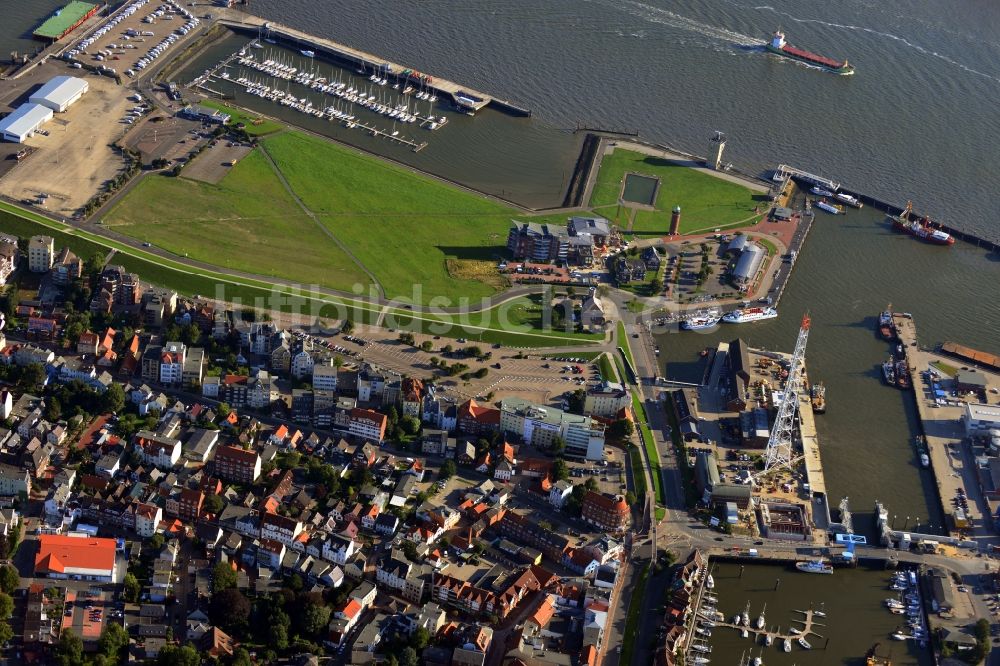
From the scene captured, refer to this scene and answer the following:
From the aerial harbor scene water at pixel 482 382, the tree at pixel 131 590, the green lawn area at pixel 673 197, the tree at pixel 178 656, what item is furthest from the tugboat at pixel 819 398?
the tree at pixel 131 590

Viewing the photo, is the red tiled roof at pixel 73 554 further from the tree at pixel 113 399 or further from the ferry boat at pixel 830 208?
the ferry boat at pixel 830 208

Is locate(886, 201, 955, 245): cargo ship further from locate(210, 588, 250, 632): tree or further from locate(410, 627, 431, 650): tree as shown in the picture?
locate(210, 588, 250, 632): tree

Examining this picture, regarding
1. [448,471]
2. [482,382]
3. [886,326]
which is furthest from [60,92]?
[886,326]

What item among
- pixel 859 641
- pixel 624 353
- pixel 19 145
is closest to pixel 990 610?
pixel 859 641

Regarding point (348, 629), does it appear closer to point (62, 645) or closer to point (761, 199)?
point (62, 645)

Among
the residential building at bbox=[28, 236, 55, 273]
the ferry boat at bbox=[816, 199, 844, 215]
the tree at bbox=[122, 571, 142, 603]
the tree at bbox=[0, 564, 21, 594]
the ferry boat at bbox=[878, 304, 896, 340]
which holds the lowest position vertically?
the tree at bbox=[122, 571, 142, 603]

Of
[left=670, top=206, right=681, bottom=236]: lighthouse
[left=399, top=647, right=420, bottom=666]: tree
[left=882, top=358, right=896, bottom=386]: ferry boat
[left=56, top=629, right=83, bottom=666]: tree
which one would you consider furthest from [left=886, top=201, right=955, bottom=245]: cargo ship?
[left=56, top=629, right=83, bottom=666]: tree

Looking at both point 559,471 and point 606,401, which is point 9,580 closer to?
point 559,471
